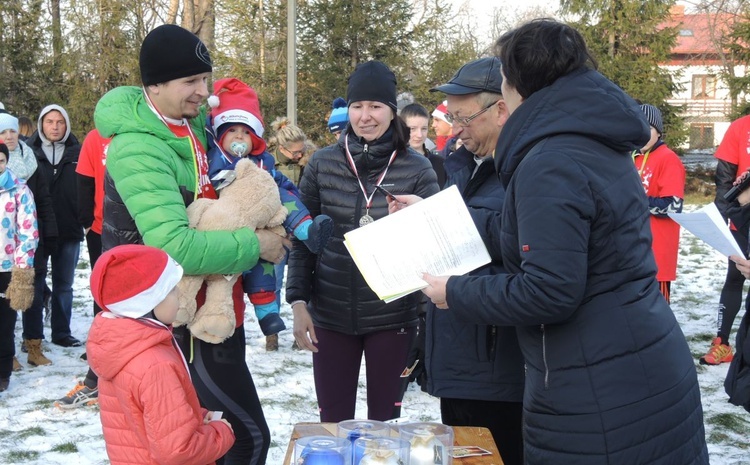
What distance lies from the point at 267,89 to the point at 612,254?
53.8ft

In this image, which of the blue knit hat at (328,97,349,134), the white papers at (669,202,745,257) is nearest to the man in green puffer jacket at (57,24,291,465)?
the white papers at (669,202,745,257)

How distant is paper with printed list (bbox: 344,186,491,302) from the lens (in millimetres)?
2383

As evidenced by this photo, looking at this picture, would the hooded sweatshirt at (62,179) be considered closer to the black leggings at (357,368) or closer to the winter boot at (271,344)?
the winter boot at (271,344)

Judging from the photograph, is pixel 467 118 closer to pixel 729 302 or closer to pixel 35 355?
pixel 729 302

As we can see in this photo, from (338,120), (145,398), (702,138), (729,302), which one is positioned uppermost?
(702,138)

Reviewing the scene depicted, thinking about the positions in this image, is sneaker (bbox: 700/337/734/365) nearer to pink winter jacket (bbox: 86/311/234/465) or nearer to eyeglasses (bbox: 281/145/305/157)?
eyeglasses (bbox: 281/145/305/157)

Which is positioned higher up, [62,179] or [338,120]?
[338,120]

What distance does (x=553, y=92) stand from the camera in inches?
81.4

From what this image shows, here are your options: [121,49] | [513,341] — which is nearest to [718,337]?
[513,341]

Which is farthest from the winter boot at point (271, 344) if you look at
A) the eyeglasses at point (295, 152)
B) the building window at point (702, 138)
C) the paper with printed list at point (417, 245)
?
the building window at point (702, 138)

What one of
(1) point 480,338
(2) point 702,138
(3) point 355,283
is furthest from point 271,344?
(2) point 702,138

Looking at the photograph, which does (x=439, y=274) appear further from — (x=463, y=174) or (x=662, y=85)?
(x=662, y=85)

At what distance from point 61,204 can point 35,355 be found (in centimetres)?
137

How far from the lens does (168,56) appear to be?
2.62 m
